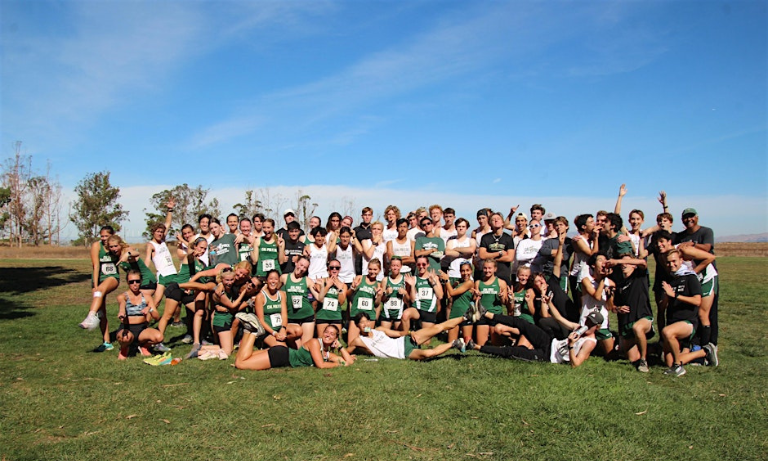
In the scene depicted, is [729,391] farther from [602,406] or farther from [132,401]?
[132,401]

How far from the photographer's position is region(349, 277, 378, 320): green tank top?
24.6ft

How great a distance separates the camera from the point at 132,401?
5102 millimetres

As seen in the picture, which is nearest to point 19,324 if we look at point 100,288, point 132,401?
point 100,288

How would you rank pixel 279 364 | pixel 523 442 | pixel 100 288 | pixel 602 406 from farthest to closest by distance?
pixel 100 288 < pixel 279 364 < pixel 602 406 < pixel 523 442

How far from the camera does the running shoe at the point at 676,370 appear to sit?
593cm

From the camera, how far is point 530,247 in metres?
8.27

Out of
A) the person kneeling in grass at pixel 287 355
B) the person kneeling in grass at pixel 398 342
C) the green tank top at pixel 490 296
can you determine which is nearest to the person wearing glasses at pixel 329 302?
the person kneeling in grass at pixel 398 342

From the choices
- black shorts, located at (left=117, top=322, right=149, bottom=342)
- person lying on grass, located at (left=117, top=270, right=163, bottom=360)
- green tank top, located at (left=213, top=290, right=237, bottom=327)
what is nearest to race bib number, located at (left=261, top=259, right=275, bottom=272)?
green tank top, located at (left=213, top=290, right=237, bottom=327)

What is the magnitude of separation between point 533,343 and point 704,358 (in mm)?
2120

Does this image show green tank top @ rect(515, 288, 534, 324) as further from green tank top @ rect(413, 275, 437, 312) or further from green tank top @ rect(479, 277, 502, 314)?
green tank top @ rect(413, 275, 437, 312)

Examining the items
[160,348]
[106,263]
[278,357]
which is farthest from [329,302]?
[106,263]

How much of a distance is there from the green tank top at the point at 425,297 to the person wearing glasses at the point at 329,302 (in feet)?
3.87

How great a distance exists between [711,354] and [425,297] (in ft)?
12.4

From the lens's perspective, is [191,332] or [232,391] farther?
[191,332]
